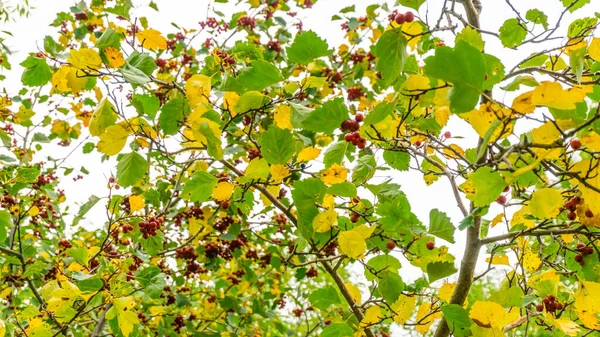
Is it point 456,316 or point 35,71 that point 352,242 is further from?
point 35,71

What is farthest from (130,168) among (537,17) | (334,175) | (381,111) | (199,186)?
(537,17)

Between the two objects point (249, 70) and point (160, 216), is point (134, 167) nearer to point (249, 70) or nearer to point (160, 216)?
point (249, 70)

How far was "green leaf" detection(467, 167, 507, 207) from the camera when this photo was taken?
0.90 meters

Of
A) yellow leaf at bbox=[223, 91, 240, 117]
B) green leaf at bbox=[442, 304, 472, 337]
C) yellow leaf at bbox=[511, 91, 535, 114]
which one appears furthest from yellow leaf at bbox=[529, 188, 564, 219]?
yellow leaf at bbox=[223, 91, 240, 117]

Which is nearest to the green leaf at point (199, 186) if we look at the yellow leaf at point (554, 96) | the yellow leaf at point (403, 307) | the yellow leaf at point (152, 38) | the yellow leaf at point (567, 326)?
the yellow leaf at point (152, 38)

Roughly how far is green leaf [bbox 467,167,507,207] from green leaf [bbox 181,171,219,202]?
2.45 feet

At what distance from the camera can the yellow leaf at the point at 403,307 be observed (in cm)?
133

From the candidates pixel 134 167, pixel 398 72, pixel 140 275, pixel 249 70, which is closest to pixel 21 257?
pixel 140 275

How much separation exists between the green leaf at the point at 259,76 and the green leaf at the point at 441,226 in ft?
2.03

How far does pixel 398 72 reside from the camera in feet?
3.36

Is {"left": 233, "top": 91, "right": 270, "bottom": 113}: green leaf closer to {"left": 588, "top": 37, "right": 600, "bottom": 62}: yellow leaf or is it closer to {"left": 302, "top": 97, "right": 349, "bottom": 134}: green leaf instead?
{"left": 302, "top": 97, "right": 349, "bottom": 134}: green leaf

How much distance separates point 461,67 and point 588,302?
0.83 meters

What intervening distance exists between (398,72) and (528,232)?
737 millimetres

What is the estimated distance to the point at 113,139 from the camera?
131cm
